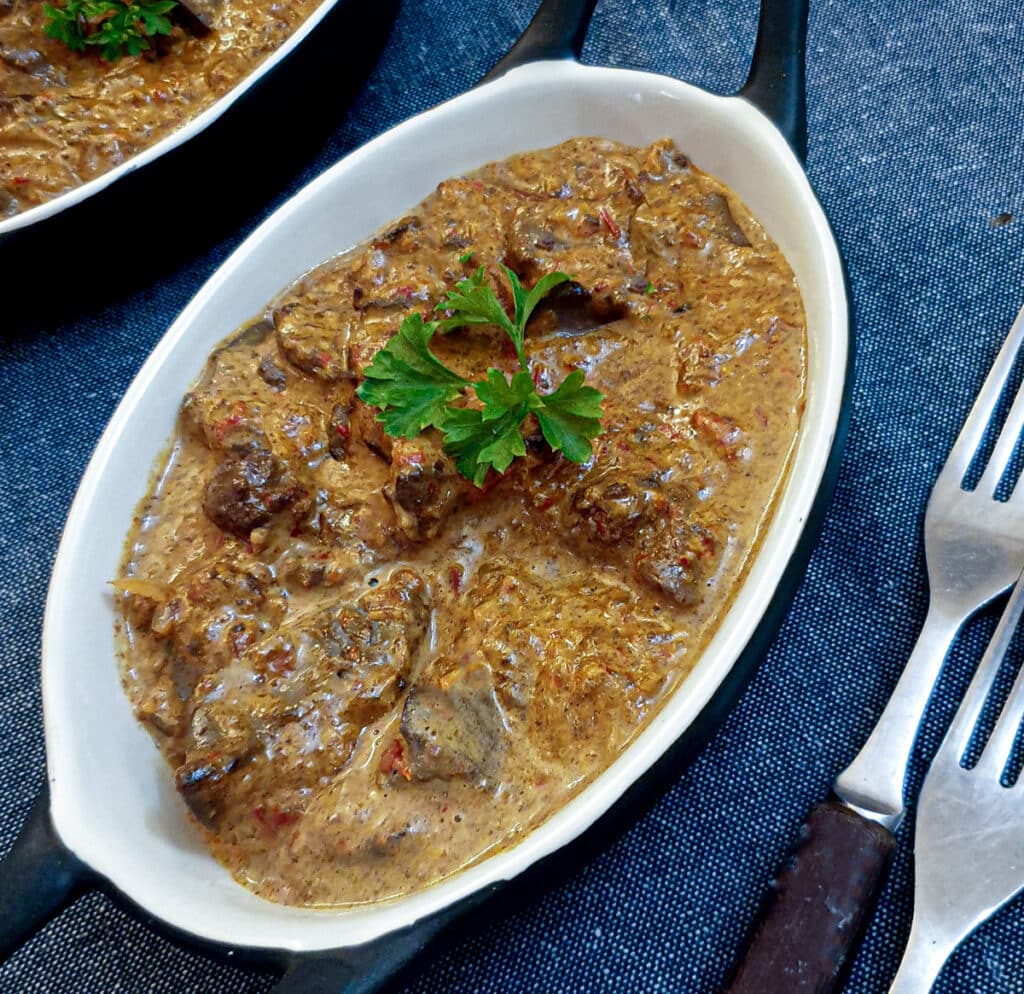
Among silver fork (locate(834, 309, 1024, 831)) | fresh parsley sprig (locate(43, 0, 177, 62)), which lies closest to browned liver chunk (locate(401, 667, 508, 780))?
silver fork (locate(834, 309, 1024, 831))

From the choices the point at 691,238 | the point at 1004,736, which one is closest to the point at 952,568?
the point at 1004,736

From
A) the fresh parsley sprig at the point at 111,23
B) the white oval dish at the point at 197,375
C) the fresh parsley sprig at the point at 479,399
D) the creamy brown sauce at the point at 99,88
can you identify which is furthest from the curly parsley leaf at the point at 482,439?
the fresh parsley sprig at the point at 111,23

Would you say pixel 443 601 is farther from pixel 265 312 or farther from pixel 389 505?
pixel 265 312

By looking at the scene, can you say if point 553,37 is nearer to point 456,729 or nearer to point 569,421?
point 569,421

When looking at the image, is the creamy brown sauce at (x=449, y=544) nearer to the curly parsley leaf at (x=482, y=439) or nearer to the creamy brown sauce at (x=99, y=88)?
the curly parsley leaf at (x=482, y=439)

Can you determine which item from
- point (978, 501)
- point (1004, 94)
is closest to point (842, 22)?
point (1004, 94)

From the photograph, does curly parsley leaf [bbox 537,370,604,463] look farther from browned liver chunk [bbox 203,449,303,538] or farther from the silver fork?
the silver fork
